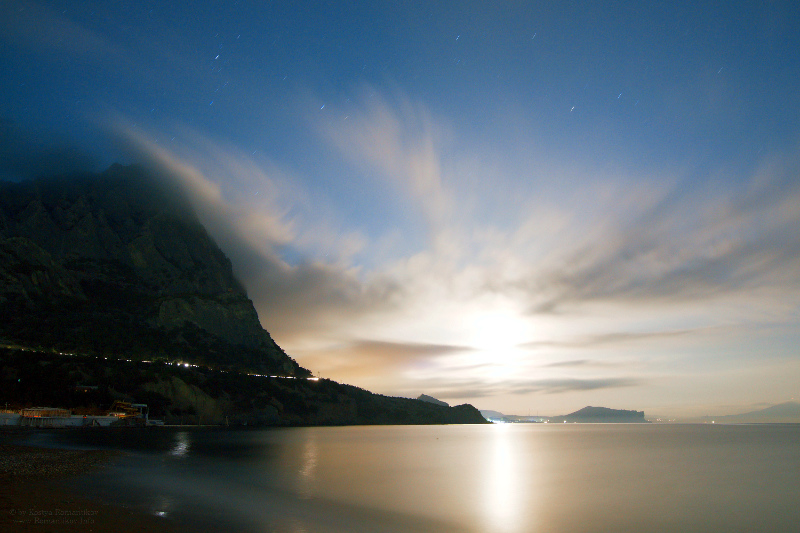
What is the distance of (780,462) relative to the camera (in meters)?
73.7

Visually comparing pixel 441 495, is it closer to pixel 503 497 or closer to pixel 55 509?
pixel 503 497

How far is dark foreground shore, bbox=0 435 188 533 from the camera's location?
20.1 metres

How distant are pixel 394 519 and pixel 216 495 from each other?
13.2 meters

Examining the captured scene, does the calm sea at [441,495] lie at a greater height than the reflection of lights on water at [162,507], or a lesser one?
lesser

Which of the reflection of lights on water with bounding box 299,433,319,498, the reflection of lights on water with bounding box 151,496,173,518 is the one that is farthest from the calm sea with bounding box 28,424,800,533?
the reflection of lights on water with bounding box 299,433,319,498

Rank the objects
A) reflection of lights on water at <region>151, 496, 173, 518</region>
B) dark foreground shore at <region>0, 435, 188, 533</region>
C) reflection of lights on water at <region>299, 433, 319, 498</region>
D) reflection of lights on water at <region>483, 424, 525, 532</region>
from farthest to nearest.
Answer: reflection of lights on water at <region>299, 433, 319, 498</region>
reflection of lights on water at <region>483, 424, 525, 532</region>
reflection of lights on water at <region>151, 496, 173, 518</region>
dark foreground shore at <region>0, 435, 188, 533</region>

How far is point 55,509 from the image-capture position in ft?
75.6

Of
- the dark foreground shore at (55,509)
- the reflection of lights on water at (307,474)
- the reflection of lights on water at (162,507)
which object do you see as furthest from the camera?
the reflection of lights on water at (307,474)

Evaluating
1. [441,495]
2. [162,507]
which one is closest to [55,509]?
[162,507]

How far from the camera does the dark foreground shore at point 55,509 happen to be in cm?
2008

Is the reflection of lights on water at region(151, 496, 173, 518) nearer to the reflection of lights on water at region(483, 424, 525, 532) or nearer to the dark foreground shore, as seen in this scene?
the dark foreground shore

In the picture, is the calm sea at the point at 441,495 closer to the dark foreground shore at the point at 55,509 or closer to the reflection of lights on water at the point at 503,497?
the reflection of lights on water at the point at 503,497

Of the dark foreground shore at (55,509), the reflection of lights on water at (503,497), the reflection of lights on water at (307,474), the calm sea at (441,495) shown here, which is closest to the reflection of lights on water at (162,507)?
the calm sea at (441,495)

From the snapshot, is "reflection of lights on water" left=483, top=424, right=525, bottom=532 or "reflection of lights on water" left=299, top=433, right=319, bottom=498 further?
"reflection of lights on water" left=299, top=433, right=319, bottom=498
